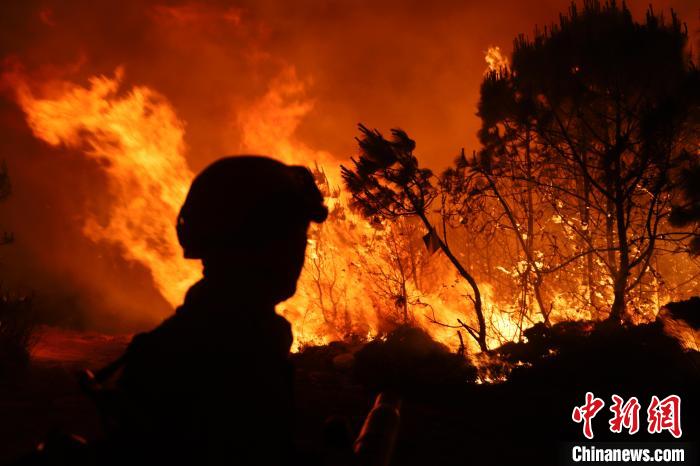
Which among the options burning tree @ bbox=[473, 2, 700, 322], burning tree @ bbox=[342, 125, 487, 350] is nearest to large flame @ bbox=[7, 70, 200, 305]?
burning tree @ bbox=[342, 125, 487, 350]

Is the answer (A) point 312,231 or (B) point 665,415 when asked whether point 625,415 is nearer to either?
(B) point 665,415

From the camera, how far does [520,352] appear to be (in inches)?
328

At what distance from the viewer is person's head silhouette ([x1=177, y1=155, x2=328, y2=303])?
103 centimetres

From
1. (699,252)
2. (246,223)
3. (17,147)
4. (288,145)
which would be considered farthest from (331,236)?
(17,147)

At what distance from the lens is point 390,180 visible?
871cm

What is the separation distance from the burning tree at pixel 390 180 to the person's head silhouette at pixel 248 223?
7.57 metres

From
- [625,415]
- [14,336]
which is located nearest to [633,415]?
[625,415]

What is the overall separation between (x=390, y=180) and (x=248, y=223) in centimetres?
784

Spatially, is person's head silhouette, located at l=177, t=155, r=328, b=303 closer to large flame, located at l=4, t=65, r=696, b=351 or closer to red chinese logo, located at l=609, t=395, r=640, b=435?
red chinese logo, located at l=609, t=395, r=640, b=435

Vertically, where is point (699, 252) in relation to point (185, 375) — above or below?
above

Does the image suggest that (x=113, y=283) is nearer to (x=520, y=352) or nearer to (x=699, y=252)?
(x=520, y=352)

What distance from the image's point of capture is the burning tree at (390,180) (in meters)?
8.48

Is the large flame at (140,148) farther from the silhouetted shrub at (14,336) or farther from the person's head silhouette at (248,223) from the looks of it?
the person's head silhouette at (248,223)

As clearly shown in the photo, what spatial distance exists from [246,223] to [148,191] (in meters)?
16.6
